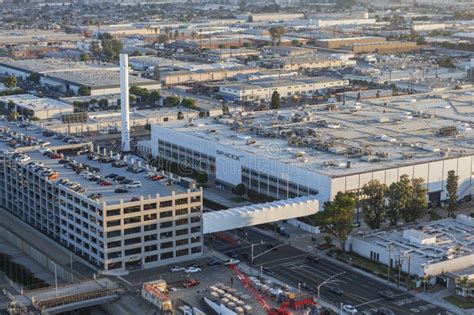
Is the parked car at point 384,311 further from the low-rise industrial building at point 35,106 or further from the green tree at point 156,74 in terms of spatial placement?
the green tree at point 156,74

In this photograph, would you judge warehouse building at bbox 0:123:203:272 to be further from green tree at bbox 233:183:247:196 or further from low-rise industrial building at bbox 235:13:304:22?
low-rise industrial building at bbox 235:13:304:22

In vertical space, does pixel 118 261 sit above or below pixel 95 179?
below

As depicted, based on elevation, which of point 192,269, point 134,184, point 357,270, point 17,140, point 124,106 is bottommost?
point 357,270

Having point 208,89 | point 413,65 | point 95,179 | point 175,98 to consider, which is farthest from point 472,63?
point 95,179

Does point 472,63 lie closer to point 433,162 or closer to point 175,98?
point 175,98

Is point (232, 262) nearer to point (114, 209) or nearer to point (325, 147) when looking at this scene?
point (114, 209)

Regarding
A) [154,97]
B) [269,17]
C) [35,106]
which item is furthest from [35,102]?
[269,17]
